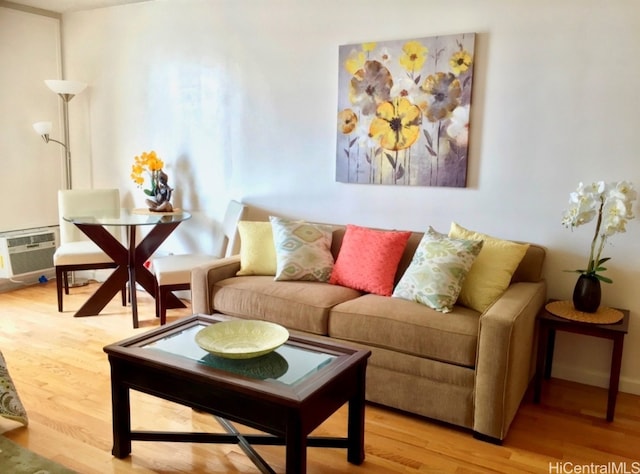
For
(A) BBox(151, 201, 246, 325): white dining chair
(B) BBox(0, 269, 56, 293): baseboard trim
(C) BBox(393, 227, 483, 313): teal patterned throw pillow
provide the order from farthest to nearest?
(B) BBox(0, 269, 56, 293): baseboard trim
(A) BBox(151, 201, 246, 325): white dining chair
(C) BBox(393, 227, 483, 313): teal patterned throw pillow

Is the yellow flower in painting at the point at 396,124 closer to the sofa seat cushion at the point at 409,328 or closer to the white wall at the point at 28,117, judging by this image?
the sofa seat cushion at the point at 409,328

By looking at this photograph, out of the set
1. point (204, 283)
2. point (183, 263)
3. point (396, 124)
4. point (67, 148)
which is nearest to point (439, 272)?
point (396, 124)

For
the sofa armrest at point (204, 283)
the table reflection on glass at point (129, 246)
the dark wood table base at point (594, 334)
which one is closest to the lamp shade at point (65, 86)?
the table reflection on glass at point (129, 246)

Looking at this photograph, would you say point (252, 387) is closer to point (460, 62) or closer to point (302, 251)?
point (302, 251)

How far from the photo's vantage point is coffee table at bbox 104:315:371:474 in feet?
5.89

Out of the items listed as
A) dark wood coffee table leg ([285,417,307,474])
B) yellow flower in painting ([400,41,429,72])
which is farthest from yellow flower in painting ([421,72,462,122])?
dark wood coffee table leg ([285,417,307,474])

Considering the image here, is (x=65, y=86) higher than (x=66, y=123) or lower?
higher

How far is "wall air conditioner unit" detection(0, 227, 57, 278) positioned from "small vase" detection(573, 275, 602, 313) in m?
Result: 4.29

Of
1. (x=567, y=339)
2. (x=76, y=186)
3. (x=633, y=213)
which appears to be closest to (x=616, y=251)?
(x=633, y=213)

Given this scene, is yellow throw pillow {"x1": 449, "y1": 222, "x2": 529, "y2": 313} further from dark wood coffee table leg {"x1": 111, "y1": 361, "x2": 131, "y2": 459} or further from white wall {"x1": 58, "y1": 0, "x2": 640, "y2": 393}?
dark wood coffee table leg {"x1": 111, "y1": 361, "x2": 131, "y2": 459}

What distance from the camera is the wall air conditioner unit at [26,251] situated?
4.50 metres

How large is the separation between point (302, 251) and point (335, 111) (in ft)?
3.29

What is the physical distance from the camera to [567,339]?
302cm

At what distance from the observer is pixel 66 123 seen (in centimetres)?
489
